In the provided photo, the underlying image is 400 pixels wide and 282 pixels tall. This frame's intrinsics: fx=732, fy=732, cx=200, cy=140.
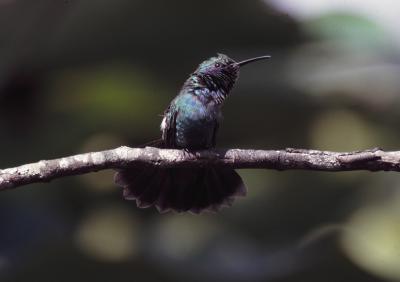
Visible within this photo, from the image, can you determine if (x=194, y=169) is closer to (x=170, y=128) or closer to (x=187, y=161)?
(x=170, y=128)

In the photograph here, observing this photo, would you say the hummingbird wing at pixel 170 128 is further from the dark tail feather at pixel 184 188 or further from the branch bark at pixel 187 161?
the branch bark at pixel 187 161

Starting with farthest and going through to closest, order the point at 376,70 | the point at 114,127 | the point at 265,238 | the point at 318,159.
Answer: the point at 376,70 → the point at 114,127 → the point at 265,238 → the point at 318,159

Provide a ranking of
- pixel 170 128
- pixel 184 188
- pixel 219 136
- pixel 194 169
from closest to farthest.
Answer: pixel 170 128
pixel 194 169
pixel 184 188
pixel 219 136

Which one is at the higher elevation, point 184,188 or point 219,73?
point 219,73

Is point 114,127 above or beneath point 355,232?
above

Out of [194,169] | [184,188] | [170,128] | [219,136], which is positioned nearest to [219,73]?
[170,128]

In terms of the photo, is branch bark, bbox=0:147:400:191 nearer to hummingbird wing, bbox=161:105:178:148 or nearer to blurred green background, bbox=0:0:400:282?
hummingbird wing, bbox=161:105:178:148

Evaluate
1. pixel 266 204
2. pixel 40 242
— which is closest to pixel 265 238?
pixel 266 204

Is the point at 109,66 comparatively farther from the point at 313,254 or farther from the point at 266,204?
the point at 313,254
